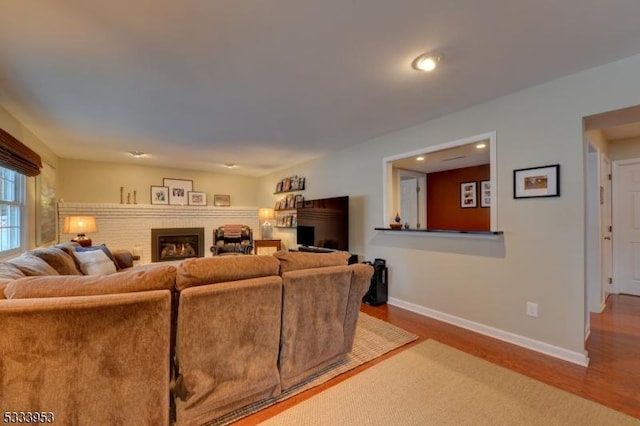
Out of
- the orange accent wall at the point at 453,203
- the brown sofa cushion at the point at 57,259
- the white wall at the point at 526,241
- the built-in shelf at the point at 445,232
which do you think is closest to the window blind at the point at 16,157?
the brown sofa cushion at the point at 57,259

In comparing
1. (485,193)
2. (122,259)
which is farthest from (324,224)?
(122,259)

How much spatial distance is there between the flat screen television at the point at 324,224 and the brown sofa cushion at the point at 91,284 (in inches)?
115

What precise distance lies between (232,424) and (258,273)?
85cm

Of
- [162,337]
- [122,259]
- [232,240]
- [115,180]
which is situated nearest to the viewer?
[162,337]

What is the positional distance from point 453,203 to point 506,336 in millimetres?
2982

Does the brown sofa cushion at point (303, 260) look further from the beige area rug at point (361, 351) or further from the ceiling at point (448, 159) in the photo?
the ceiling at point (448, 159)

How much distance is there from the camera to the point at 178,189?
609 cm

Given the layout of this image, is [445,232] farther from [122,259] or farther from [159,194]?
[159,194]

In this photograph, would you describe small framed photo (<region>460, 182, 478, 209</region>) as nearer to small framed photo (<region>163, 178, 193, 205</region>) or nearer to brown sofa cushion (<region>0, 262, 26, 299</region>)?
brown sofa cushion (<region>0, 262, 26, 299</region>)

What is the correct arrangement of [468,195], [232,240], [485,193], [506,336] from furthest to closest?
[232,240] → [468,195] → [485,193] → [506,336]

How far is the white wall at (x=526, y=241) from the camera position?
7.17 ft

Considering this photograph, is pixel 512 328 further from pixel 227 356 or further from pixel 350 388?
pixel 227 356

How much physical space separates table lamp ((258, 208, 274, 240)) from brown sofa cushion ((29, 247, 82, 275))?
3936mm

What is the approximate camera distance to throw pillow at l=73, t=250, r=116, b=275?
2.74 m
